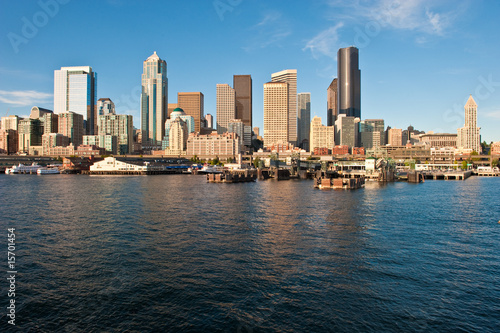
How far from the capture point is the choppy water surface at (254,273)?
2067 cm

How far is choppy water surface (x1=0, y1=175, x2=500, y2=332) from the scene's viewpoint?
67.8 ft

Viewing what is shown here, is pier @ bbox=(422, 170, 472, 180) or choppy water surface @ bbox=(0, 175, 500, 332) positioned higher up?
pier @ bbox=(422, 170, 472, 180)

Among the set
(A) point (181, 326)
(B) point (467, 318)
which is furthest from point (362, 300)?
(A) point (181, 326)

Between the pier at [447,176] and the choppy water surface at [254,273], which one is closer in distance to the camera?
the choppy water surface at [254,273]

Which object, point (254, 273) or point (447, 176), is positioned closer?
point (254, 273)

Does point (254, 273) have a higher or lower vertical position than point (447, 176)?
lower

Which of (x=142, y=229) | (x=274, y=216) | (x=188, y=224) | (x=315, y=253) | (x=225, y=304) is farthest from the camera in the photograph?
(x=274, y=216)

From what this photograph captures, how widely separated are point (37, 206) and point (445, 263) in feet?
211

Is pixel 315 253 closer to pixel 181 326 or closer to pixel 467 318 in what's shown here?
pixel 467 318

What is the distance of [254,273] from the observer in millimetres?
27766

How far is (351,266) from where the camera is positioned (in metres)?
29.5

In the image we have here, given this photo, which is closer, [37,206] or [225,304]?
[225,304]

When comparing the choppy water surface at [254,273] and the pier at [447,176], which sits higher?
the pier at [447,176]

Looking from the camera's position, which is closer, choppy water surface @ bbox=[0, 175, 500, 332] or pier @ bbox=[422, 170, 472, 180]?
choppy water surface @ bbox=[0, 175, 500, 332]
